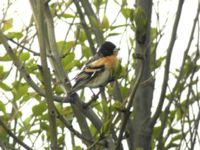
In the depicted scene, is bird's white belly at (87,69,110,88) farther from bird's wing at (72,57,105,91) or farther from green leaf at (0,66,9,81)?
green leaf at (0,66,9,81)

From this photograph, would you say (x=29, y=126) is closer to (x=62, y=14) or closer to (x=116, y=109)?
(x=62, y=14)

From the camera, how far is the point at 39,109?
12.8ft

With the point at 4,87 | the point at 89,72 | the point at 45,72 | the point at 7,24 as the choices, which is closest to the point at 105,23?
the point at 89,72

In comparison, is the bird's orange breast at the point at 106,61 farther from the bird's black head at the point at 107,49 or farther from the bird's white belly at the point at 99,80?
the bird's white belly at the point at 99,80

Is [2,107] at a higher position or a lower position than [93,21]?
lower

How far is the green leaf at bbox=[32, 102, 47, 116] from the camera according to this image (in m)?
3.88

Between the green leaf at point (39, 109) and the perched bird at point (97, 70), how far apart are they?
32 centimetres

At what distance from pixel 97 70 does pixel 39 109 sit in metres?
0.84

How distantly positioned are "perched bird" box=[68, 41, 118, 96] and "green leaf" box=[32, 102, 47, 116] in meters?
0.32

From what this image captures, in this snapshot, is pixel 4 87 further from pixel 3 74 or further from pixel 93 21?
pixel 93 21

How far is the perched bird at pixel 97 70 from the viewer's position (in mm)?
4286

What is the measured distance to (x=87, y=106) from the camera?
3.26 meters

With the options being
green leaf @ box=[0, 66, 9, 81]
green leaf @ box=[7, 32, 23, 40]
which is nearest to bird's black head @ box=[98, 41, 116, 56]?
green leaf @ box=[7, 32, 23, 40]

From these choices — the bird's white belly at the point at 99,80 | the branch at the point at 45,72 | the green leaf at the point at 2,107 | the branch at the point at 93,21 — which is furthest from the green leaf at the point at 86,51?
the branch at the point at 45,72
